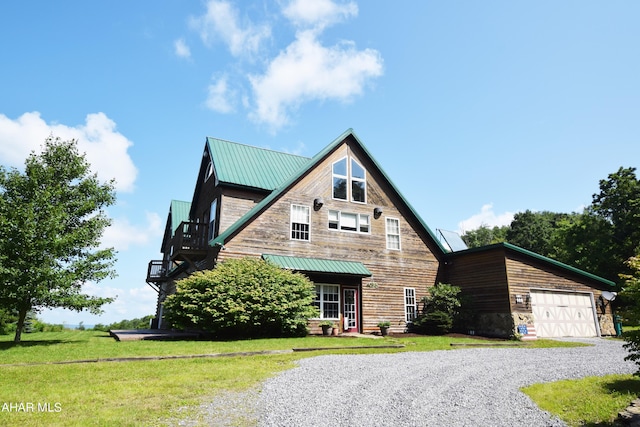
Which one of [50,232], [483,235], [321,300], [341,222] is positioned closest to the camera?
[50,232]

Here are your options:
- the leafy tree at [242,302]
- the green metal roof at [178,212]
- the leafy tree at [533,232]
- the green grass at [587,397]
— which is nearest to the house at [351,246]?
the leafy tree at [242,302]

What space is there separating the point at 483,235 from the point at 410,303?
62718 mm

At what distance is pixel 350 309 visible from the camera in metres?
20.2

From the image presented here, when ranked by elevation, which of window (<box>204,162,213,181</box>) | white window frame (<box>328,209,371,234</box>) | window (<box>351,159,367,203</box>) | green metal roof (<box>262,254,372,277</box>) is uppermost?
window (<box>204,162,213,181</box>)

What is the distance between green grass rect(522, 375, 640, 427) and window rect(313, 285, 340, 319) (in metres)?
12.2

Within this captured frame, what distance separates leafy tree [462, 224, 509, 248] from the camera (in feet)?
250

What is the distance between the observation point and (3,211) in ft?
45.9

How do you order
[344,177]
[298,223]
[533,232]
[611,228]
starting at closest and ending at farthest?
[298,223]
[344,177]
[611,228]
[533,232]

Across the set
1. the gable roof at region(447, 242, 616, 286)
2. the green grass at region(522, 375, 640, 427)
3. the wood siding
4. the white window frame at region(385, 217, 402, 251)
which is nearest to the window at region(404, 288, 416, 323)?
the wood siding

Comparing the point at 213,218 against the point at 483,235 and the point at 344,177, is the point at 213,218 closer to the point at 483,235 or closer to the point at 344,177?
the point at 344,177

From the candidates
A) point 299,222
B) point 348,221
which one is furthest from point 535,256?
point 299,222

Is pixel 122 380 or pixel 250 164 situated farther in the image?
pixel 250 164

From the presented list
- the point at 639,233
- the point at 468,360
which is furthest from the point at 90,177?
the point at 639,233

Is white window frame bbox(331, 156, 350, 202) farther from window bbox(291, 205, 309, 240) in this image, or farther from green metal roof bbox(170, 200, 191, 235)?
green metal roof bbox(170, 200, 191, 235)
